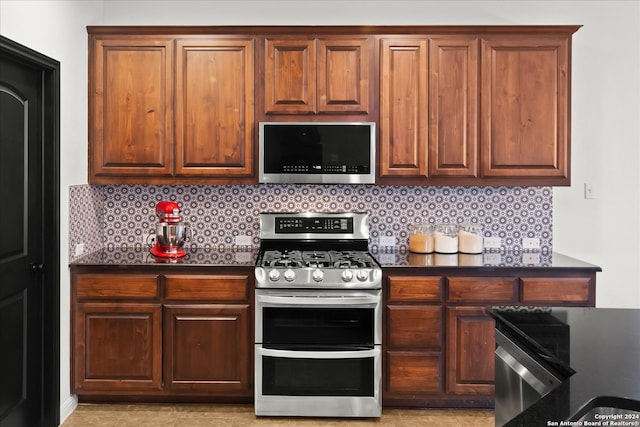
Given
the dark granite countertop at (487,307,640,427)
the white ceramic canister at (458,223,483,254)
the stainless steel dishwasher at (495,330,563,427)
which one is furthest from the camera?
the white ceramic canister at (458,223,483,254)

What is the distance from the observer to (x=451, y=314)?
10.8 feet

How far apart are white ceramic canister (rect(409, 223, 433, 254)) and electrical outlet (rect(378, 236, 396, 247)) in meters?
0.15

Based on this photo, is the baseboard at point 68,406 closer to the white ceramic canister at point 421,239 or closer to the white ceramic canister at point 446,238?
the white ceramic canister at point 421,239

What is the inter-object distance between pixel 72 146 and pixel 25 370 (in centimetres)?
128

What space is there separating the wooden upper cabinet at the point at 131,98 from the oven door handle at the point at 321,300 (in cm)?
113

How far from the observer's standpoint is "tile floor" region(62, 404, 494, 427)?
319 centimetres

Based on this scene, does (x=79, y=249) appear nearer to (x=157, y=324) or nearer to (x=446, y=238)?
(x=157, y=324)

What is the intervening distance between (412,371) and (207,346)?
3.94ft

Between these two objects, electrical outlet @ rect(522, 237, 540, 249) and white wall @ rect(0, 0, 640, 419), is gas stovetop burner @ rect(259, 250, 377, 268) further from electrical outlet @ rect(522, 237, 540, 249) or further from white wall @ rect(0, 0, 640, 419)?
white wall @ rect(0, 0, 640, 419)

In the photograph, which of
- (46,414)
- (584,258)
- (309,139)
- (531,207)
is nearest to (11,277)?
(46,414)

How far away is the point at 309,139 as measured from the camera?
3.57m

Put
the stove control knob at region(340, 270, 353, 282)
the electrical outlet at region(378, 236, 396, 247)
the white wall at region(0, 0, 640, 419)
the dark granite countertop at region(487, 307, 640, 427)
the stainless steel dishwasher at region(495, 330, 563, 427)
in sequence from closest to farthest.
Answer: the dark granite countertop at region(487, 307, 640, 427) → the stainless steel dishwasher at region(495, 330, 563, 427) → the stove control knob at region(340, 270, 353, 282) → the white wall at region(0, 0, 640, 419) → the electrical outlet at region(378, 236, 396, 247)

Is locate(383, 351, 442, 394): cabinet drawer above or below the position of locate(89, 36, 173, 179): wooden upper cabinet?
below

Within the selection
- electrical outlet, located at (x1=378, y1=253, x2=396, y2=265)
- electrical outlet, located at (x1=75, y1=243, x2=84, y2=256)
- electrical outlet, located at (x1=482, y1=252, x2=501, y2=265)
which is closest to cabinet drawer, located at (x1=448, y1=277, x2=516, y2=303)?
electrical outlet, located at (x1=482, y1=252, x2=501, y2=265)
